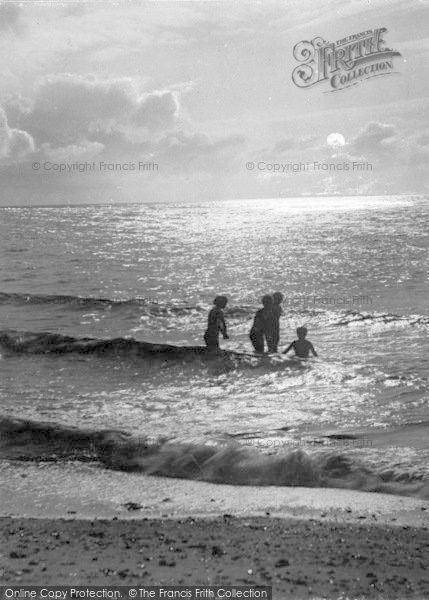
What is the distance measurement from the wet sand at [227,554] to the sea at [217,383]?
157 cm

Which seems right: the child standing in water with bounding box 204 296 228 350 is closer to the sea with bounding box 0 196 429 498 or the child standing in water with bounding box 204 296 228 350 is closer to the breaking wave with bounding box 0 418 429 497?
the sea with bounding box 0 196 429 498

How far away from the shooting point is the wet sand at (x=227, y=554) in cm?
490

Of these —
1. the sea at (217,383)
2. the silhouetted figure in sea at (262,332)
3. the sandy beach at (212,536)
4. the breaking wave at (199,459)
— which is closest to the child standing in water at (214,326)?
the sea at (217,383)

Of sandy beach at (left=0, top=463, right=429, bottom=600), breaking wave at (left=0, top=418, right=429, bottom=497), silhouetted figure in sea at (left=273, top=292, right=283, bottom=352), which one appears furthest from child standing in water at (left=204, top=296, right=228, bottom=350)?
sandy beach at (left=0, top=463, right=429, bottom=600)

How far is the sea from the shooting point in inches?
327

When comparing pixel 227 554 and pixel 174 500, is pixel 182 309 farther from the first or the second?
pixel 227 554

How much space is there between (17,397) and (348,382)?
20.7ft

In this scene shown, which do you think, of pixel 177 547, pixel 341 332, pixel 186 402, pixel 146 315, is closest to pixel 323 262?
pixel 146 315

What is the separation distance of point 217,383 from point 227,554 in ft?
27.1

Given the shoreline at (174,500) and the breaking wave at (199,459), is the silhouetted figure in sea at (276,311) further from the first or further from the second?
the shoreline at (174,500)

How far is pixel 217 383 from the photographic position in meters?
13.7

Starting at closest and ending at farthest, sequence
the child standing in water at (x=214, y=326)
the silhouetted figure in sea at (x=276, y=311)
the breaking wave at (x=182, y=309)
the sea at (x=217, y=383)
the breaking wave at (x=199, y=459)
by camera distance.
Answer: the breaking wave at (x=199, y=459) → the sea at (x=217, y=383) → the silhouetted figure in sea at (x=276, y=311) → the child standing in water at (x=214, y=326) → the breaking wave at (x=182, y=309)

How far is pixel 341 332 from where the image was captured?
2008cm

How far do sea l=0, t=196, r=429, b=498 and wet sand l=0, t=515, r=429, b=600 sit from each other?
5.16ft
